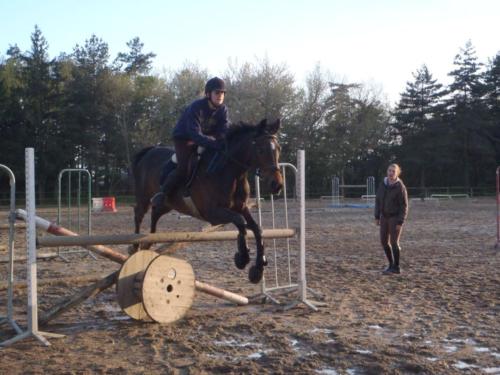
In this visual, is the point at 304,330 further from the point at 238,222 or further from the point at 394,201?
the point at 394,201

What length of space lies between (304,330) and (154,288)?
5.42 feet

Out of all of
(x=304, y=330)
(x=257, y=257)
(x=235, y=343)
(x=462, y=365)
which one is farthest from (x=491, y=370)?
(x=257, y=257)

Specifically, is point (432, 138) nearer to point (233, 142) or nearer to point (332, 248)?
point (332, 248)

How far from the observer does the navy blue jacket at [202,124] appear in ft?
20.7

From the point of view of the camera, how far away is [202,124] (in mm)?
6691

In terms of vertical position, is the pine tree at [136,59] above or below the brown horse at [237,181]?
above

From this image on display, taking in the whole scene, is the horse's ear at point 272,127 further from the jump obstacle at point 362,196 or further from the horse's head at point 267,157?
the jump obstacle at point 362,196

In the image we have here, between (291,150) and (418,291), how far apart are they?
3952 cm

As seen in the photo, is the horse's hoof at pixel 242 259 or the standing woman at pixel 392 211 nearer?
the horse's hoof at pixel 242 259

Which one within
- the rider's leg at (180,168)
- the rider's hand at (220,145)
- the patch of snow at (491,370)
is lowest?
the patch of snow at (491,370)

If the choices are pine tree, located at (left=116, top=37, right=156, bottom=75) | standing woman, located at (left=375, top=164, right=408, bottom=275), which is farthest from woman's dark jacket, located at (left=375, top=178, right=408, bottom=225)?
pine tree, located at (left=116, top=37, right=156, bottom=75)

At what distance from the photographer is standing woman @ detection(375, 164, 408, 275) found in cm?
998

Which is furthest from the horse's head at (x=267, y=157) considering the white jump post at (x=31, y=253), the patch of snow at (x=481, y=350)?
the patch of snow at (x=481, y=350)

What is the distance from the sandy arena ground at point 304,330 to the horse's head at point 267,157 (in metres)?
1.53
